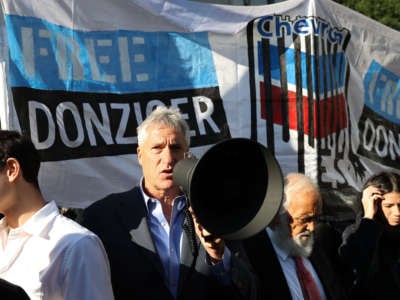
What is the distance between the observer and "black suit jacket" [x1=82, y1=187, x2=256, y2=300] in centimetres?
296

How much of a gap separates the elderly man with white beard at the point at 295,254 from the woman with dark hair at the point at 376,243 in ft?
0.46

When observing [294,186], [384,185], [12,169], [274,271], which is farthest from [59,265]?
[384,185]

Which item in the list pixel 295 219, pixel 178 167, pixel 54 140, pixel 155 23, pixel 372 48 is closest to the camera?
pixel 178 167

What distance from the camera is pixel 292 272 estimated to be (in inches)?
137

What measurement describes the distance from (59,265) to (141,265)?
1.68ft

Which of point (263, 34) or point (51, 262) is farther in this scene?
point (263, 34)

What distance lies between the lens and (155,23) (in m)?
4.29

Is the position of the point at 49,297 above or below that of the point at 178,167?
below

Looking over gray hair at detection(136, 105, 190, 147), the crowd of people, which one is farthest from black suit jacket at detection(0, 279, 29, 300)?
gray hair at detection(136, 105, 190, 147)

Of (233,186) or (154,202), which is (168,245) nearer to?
(154,202)

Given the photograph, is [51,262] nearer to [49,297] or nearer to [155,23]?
[49,297]

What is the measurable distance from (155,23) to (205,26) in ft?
1.03

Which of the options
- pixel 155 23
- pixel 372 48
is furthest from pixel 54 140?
pixel 372 48

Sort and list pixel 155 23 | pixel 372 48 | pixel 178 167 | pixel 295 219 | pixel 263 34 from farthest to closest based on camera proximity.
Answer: pixel 372 48 → pixel 263 34 → pixel 155 23 → pixel 295 219 → pixel 178 167
